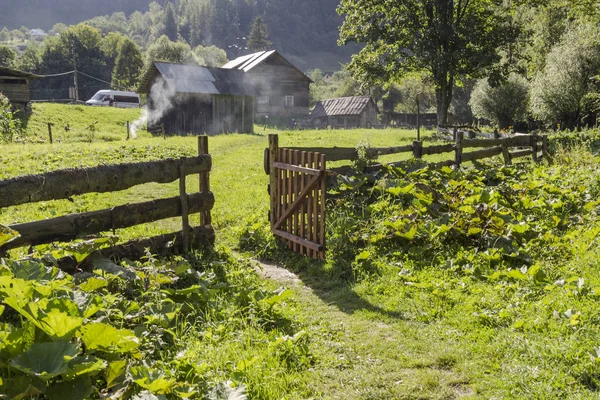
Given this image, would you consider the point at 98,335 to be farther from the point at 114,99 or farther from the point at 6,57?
the point at 6,57

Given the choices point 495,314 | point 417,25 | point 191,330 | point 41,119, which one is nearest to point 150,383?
point 191,330

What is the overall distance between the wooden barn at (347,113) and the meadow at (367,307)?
50957mm

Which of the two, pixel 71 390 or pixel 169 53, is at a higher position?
pixel 169 53

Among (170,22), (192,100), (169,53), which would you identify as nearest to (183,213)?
(192,100)

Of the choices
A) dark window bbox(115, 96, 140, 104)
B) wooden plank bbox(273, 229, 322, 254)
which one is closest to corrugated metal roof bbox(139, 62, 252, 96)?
dark window bbox(115, 96, 140, 104)

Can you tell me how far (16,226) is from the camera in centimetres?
521

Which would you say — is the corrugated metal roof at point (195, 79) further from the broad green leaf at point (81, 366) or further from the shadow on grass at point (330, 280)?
the broad green leaf at point (81, 366)

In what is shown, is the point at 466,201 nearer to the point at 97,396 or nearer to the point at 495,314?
the point at 495,314

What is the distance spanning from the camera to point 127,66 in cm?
8988

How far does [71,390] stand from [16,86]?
40.9 metres

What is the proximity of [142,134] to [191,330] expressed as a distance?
108 feet

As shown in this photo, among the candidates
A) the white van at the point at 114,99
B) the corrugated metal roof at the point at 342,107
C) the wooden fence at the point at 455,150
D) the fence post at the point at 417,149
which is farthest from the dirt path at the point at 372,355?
the white van at the point at 114,99

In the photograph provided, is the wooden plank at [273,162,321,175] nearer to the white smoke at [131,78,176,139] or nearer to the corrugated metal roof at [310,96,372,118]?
the white smoke at [131,78,176,139]

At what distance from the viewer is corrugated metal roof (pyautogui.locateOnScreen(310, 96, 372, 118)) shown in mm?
58750
